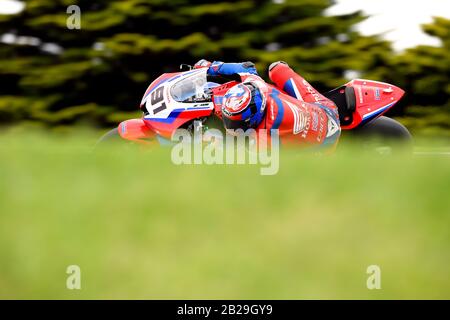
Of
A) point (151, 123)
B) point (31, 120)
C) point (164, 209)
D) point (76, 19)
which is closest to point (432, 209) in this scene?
point (164, 209)

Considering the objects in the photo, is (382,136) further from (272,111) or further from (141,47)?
(141,47)

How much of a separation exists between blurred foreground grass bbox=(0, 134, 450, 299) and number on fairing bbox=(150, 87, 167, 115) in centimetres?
260

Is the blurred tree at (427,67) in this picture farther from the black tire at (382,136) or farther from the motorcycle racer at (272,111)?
the motorcycle racer at (272,111)

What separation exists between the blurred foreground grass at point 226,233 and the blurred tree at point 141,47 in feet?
24.1

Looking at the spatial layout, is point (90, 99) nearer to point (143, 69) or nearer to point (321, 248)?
point (143, 69)

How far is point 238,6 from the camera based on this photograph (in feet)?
37.6

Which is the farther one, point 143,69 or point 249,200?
point 143,69

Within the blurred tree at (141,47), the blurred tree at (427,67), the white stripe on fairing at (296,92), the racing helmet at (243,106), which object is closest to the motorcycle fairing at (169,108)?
the racing helmet at (243,106)

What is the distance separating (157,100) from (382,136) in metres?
2.10

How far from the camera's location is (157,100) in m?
6.76

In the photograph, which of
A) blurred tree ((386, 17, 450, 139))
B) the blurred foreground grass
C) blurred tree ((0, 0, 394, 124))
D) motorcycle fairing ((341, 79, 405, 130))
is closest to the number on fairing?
motorcycle fairing ((341, 79, 405, 130))

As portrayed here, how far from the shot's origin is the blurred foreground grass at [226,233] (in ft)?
10.7

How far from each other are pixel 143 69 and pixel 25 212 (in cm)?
823

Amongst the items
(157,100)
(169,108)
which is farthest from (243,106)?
(157,100)
